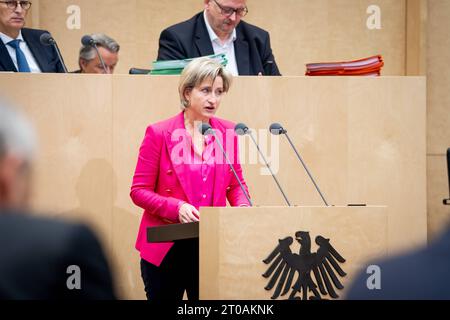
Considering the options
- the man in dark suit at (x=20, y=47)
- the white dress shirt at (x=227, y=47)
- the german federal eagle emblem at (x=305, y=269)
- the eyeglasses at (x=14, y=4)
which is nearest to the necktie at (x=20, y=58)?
the man in dark suit at (x=20, y=47)

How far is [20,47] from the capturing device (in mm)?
5066

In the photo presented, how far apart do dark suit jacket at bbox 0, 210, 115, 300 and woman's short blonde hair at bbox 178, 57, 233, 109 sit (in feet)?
9.11

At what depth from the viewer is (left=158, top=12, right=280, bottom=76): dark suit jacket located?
4887 mm

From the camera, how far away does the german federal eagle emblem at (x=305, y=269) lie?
3.29 m

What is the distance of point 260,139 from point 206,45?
631mm

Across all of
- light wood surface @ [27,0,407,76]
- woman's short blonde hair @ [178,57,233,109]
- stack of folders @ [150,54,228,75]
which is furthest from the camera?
light wood surface @ [27,0,407,76]

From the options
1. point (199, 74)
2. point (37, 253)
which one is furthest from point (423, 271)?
point (199, 74)

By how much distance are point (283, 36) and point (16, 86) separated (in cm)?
277

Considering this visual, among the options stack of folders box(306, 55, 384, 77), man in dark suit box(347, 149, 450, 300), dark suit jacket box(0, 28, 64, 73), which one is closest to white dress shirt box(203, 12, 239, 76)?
stack of folders box(306, 55, 384, 77)

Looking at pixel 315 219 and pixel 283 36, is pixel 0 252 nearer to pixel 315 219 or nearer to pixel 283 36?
pixel 315 219

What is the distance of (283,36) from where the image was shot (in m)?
6.86

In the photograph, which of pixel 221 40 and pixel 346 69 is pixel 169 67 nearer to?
pixel 221 40

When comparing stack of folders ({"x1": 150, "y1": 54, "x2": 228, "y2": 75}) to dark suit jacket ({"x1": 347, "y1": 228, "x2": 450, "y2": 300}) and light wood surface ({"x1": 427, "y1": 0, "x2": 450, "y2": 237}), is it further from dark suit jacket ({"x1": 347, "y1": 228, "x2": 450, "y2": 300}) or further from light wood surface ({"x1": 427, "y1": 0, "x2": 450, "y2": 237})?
dark suit jacket ({"x1": 347, "y1": 228, "x2": 450, "y2": 300})
